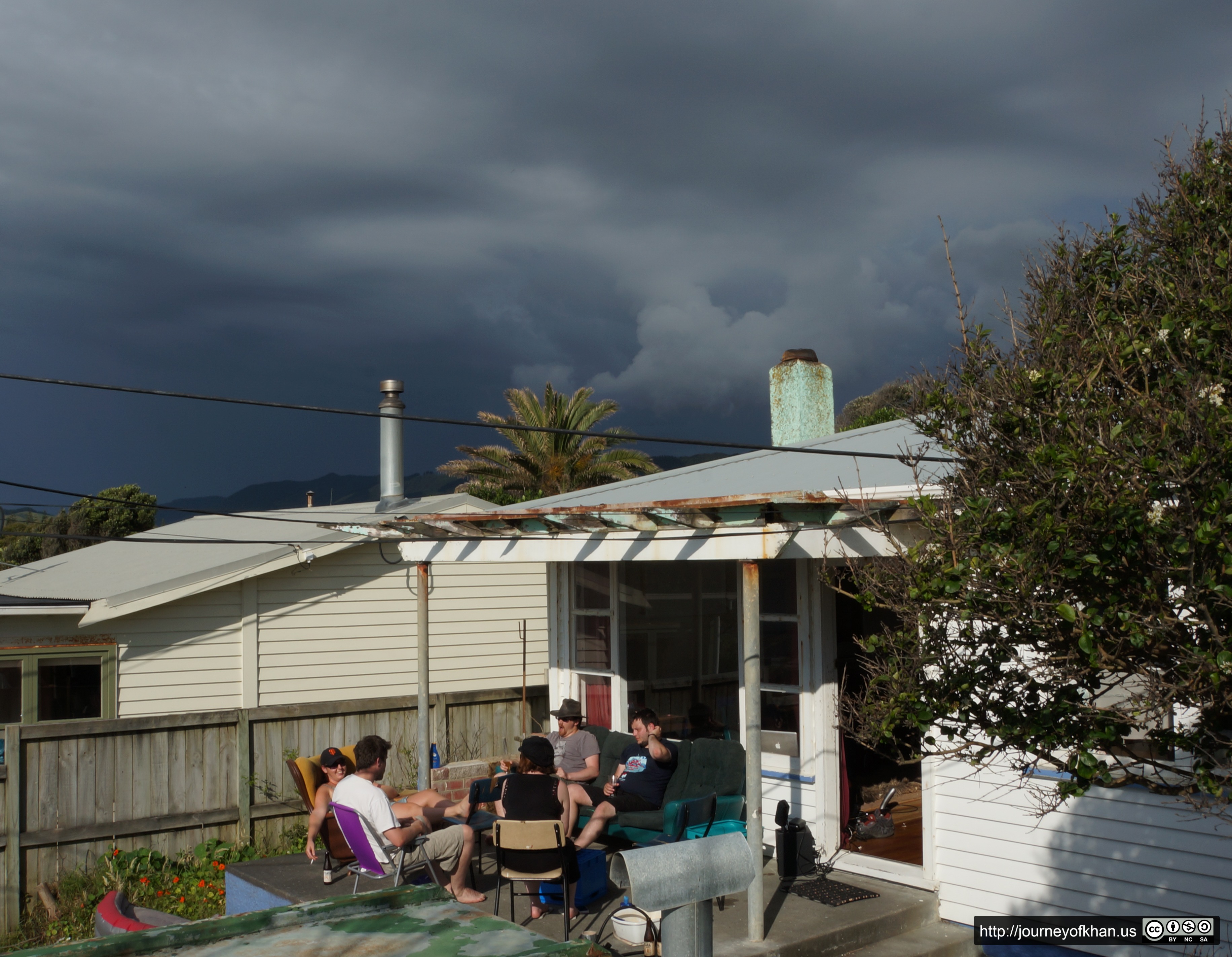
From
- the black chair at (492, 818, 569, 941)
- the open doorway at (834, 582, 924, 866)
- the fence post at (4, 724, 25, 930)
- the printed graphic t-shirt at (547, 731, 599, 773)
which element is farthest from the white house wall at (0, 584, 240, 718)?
the open doorway at (834, 582, 924, 866)

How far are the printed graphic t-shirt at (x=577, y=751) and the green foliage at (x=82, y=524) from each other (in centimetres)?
2365

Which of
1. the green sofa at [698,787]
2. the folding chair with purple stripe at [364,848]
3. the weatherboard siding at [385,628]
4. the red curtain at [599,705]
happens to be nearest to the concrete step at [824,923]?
the green sofa at [698,787]

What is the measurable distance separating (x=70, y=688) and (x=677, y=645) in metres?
5.73

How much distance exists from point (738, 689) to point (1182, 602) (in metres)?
6.39

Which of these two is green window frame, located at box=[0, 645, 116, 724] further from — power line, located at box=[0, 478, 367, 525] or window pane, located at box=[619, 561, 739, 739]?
window pane, located at box=[619, 561, 739, 739]

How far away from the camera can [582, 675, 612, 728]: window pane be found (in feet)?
33.3

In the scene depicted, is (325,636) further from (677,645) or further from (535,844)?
(535,844)

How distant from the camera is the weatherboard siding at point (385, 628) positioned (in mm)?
10977

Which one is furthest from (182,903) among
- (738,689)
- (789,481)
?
(789,481)

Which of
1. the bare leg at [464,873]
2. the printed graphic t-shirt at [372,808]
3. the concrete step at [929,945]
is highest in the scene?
the printed graphic t-shirt at [372,808]

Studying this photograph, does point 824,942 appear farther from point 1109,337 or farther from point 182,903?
point 182,903

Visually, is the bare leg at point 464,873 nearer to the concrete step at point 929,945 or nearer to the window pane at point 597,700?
the concrete step at point 929,945

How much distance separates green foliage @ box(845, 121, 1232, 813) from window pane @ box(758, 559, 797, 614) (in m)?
4.09

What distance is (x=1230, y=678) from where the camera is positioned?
2971mm
